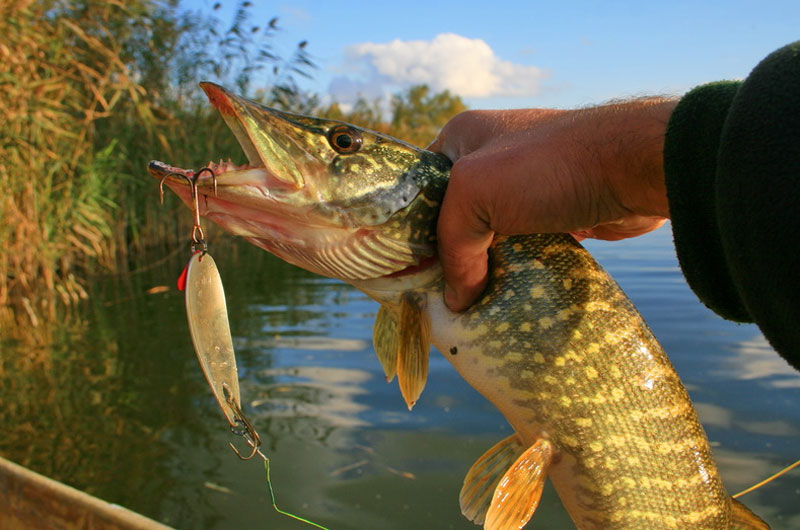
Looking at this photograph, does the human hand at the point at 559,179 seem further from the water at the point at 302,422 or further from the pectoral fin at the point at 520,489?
the water at the point at 302,422

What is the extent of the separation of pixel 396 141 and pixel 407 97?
49974 mm

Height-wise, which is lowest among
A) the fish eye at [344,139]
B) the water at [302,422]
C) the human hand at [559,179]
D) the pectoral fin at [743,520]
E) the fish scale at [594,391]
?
the water at [302,422]

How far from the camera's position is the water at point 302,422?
3.12 m

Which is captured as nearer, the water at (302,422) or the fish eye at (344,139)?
the fish eye at (344,139)

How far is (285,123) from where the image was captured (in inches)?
58.1

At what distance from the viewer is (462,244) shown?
150 centimetres

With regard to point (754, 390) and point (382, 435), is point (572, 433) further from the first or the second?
point (754, 390)

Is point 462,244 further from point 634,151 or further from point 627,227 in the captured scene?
point 627,227

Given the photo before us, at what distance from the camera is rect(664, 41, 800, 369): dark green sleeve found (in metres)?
0.95

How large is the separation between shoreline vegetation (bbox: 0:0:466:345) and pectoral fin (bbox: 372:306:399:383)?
16.1 feet

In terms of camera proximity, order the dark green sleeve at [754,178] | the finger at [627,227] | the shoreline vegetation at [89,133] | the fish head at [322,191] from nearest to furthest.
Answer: the dark green sleeve at [754,178] → the fish head at [322,191] → the finger at [627,227] → the shoreline vegetation at [89,133]

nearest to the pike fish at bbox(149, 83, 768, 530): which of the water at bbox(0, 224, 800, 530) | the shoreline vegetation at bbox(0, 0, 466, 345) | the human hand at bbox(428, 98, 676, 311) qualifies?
the human hand at bbox(428, 98, 676, 311)

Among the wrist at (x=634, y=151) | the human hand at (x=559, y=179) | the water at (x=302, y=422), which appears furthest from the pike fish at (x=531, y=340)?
the water at (x=302, y=422)

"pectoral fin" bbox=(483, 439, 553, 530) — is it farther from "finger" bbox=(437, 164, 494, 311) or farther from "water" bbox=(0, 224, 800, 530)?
"water" bbox=(0, 224, 800, 530)
